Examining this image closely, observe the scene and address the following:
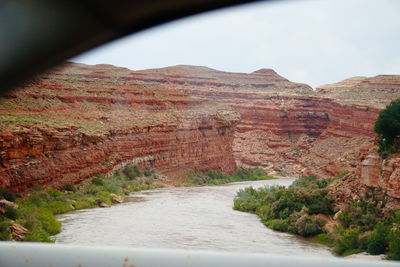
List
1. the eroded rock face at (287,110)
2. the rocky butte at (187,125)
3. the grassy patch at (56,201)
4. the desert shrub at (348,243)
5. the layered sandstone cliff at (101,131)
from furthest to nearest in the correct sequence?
1. the eroded rock face at (287,110)
2. the layered sandstone cliff at (101,131)
3. the rocky butte at (187,125)
4. the grassy patch at (56,201)
5. the desert shrub at (348,243)

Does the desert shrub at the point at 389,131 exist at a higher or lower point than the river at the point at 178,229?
higher

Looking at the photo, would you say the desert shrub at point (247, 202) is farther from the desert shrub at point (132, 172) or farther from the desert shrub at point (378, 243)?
the desert shrub at point (378, 243)

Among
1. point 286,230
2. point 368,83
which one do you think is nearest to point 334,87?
point 368,83

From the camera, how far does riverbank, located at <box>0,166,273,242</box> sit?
11031 millimetres

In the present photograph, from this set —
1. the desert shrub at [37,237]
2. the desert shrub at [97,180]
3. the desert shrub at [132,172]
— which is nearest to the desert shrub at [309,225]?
the desert shrub at [37,237]

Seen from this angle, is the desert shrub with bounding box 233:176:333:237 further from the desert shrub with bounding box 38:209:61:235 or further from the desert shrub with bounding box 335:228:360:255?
the desert shrub with bounding box 38:209:61:235

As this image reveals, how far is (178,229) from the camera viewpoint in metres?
13.9

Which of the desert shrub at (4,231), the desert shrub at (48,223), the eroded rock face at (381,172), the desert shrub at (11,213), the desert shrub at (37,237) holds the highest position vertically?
the eroded rock face at (381,172)

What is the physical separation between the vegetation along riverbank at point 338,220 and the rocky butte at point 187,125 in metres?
0.59

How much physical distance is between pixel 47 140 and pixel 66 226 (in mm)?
5524

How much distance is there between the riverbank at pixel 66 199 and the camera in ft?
36.2

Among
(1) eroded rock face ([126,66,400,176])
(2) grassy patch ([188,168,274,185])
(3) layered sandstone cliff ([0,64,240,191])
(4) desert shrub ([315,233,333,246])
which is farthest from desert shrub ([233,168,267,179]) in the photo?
(4) desert shrub ([315,233,333,246])

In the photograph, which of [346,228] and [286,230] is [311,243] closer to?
[346,228]

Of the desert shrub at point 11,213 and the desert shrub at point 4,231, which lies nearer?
the desert shrub at point 4,231
